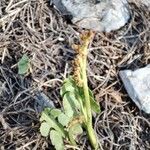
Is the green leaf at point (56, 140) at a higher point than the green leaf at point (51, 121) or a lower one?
lower

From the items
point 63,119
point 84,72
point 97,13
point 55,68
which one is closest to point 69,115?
point 63,119

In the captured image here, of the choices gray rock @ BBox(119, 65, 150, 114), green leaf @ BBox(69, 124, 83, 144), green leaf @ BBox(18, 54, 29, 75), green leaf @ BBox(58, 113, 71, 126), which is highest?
green leaf @ BBox(18, 54, 29, 75)

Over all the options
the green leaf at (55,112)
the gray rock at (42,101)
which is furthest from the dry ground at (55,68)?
the green leaf at (55,112)

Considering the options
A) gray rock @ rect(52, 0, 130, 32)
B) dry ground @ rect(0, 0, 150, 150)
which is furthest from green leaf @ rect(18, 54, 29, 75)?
gray rock @ rect(52, 0, 130, 32)

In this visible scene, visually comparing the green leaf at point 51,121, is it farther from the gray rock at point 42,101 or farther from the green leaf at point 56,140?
the gray rock at point 42,101

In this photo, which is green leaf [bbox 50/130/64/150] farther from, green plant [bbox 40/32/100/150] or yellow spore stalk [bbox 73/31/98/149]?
yellow spore stalk [bbox 73/31/98/149]

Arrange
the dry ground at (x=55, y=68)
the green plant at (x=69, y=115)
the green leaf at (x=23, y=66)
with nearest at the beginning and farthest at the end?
the green plant at (x=69, y=115) < the dry ground at (x=55, y=68) < the green leaf at (x=23, y=66)

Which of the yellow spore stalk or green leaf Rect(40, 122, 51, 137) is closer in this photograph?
the yellow spore stalk
